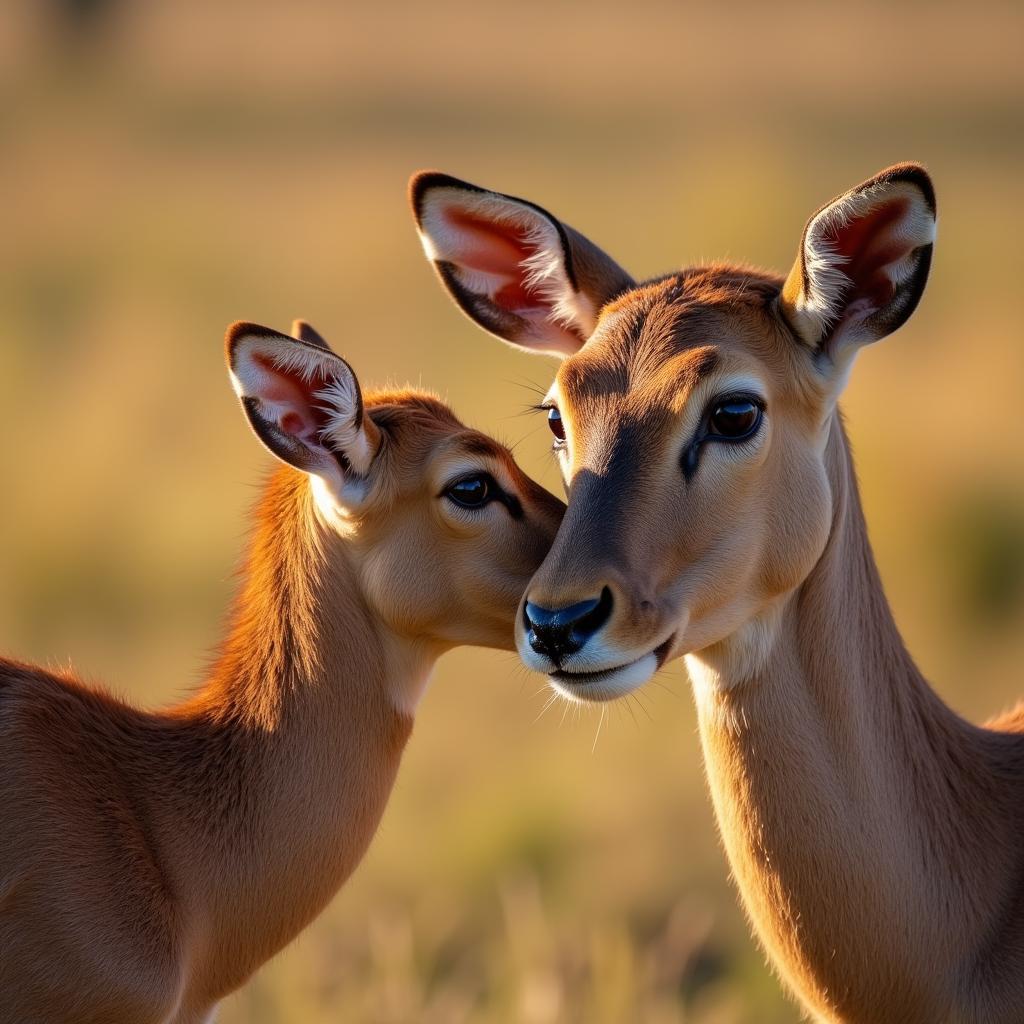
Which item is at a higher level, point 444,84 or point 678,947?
point 444,84

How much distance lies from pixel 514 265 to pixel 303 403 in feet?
3.27

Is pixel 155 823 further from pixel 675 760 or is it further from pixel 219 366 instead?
pixel 219 366

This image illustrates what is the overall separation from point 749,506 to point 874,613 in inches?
26.2

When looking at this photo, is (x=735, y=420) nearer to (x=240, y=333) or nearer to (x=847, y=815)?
(x=847, y=815)

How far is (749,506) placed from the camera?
5859mm

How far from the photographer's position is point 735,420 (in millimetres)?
5887

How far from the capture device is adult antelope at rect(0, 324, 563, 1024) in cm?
580

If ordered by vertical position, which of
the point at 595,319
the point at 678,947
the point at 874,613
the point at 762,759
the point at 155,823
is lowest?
the point at 678,947

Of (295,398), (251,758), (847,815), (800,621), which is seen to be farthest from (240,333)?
(847,815)

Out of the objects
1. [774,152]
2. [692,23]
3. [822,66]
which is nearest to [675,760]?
[774,152]

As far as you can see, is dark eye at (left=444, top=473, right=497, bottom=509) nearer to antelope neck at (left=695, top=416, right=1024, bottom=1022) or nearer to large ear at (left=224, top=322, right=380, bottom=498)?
large ear at (left=224, top=322, right=380, bottom=498)

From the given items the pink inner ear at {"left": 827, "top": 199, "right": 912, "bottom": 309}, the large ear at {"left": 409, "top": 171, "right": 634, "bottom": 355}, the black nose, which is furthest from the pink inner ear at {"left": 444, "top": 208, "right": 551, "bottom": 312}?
the black nose

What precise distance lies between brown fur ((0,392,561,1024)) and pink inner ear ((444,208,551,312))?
525 millimetres

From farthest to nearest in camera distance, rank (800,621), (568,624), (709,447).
→ (800,621)
(709,447)
(568,624)
